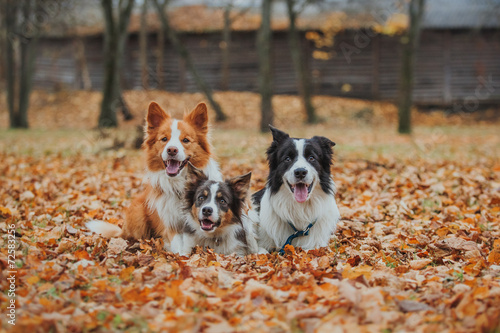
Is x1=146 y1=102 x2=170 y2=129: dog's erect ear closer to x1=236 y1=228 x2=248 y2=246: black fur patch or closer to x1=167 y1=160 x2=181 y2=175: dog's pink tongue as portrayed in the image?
x1=167 y1=160 x2=181 y2=175: dog's pink tongue

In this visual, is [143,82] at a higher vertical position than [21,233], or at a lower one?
higher

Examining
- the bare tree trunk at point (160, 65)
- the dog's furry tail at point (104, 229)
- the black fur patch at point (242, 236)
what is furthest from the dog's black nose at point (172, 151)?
the bare tree trunk at point (160, 65)

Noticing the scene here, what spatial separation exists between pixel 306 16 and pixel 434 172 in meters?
24.9

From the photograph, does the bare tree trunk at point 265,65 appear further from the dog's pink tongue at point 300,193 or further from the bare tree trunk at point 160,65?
the bare tree trunk at point 160,65

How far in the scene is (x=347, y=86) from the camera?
2941cm

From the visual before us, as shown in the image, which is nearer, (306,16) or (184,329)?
(184,329)

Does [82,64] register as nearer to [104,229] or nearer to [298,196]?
[104,229]

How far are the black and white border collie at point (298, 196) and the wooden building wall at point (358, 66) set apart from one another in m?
25.2

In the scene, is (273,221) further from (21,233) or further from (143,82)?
(143,82)

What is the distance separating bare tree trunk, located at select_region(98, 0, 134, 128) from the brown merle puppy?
41.9 feet

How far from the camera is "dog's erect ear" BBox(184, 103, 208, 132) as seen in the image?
17.2ft

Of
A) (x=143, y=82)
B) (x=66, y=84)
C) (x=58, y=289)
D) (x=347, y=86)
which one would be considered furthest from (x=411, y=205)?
(x=66, y=84)

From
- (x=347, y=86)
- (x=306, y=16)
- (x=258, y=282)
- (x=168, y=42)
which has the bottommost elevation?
(x=258, y=282)

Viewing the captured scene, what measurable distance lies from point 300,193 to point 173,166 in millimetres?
1415
